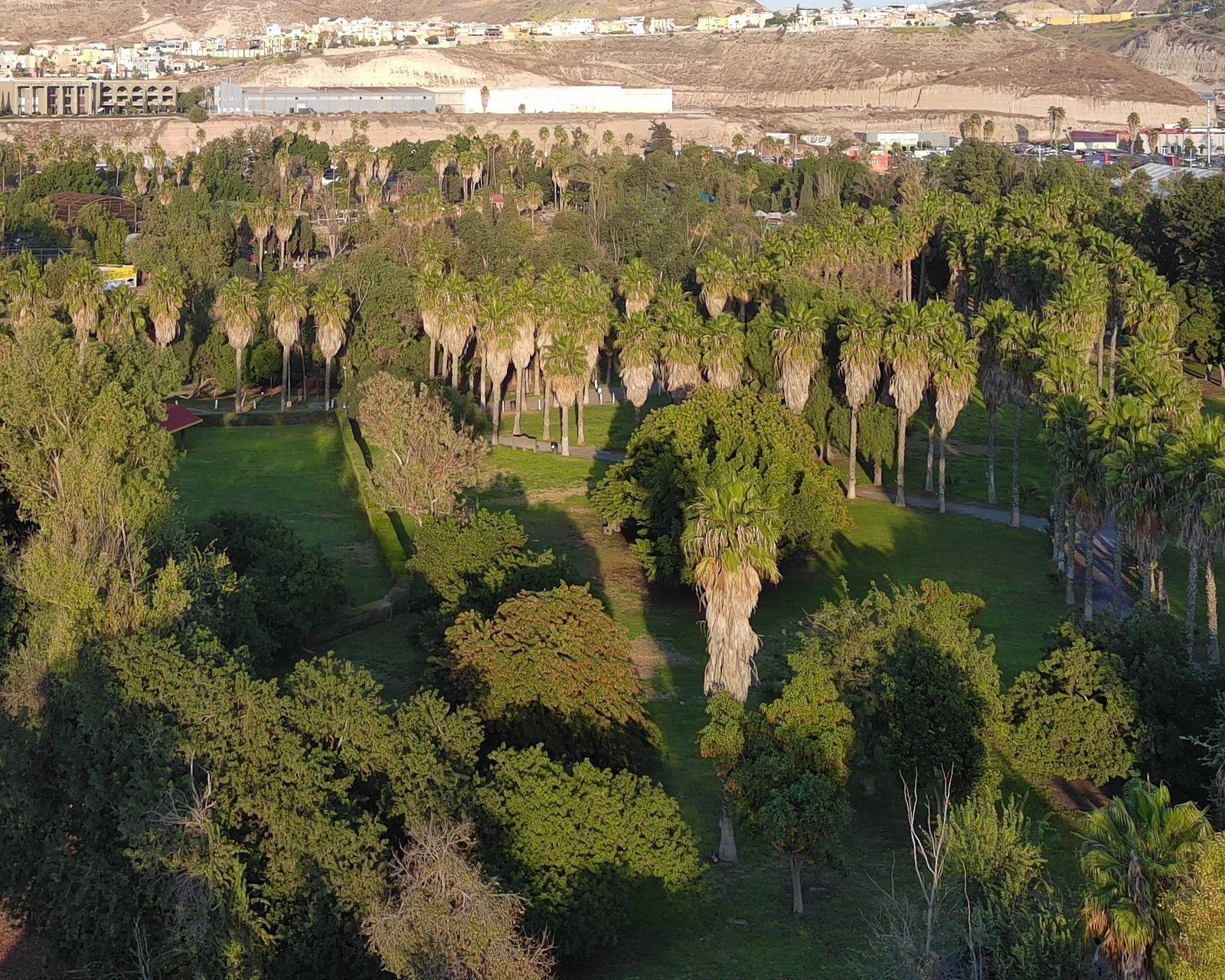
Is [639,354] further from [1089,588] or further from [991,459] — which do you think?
[1089,588]

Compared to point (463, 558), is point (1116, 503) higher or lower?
higher

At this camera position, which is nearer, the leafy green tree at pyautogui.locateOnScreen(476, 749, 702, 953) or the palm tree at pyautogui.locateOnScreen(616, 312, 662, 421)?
the leafy green tree at pyautogui.locateOnScreen(476, 749, 702, 953)

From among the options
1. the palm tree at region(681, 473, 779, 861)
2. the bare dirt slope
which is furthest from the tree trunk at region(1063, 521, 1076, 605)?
the bare dirt slope

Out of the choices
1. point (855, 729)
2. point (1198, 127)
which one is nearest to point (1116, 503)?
point (855, 729)

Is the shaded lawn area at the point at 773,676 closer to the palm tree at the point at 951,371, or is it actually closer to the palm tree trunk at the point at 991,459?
the palm tree trunk at the point at 991,459

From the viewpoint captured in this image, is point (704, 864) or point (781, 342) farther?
point (781, 342)

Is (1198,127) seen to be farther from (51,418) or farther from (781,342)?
(51,418)

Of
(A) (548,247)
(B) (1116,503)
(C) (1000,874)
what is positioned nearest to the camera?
(C) (1000,874)

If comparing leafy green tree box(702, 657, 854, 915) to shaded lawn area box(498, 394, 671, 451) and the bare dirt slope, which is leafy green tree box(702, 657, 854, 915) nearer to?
shaded lawn area box(498, 394, 671, 451)
